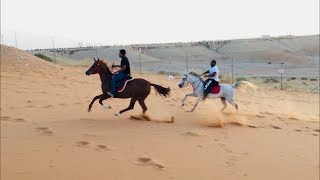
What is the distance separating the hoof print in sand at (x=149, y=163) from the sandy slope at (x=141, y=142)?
0.7 inches

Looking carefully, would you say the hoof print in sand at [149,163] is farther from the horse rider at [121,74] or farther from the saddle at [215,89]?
the saddle at [215,89]

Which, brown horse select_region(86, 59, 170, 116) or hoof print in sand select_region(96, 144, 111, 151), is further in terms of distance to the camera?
brown horse select_region(86, 59, 170, 116)

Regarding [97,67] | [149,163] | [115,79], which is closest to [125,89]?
[115,79]

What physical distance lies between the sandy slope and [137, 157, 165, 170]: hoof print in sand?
2 cm

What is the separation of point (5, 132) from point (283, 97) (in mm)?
20541

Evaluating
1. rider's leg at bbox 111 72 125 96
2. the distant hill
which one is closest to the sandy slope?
rider's leg at bbox 111 72 125 96

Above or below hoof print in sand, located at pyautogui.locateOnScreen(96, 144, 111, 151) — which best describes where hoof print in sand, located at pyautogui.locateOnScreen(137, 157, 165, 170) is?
below

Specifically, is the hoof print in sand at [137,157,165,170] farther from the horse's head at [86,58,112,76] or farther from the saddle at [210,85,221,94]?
the saddle at [210,85,221,94]

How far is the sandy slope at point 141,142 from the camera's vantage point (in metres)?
7.03

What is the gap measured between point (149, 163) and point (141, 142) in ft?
5.42

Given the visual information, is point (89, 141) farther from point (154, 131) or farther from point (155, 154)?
point (154, 131)

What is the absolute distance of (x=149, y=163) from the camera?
24.6ft

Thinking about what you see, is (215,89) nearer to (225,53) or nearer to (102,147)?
(102,147)

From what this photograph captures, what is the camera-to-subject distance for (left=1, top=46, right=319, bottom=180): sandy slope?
7031 millimetres
